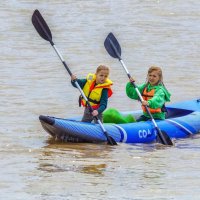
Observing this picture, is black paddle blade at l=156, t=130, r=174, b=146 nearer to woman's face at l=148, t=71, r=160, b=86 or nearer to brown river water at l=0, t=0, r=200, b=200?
brown river water at l=0, t=0, r=200, b=200

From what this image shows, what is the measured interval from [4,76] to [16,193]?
7.92 meters

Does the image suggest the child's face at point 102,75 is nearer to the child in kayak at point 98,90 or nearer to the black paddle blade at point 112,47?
the child in kayak at point 98,90

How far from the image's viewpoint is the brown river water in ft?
29.2

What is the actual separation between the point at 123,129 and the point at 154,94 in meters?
0.71

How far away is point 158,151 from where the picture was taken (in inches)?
429

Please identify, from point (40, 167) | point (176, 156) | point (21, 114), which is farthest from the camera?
point (21, 114)

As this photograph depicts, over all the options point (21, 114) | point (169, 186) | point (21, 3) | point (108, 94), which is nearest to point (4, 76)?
point (21, 114)

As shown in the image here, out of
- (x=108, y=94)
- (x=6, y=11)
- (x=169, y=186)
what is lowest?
(x=169, y=186)

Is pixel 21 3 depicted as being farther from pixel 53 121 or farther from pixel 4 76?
pixel 53 121

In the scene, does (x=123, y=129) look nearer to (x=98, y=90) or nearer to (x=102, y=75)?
(x=98, y=90)

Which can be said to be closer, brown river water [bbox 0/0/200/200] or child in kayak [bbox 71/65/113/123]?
brown river water [bbox 0/0/200/200]

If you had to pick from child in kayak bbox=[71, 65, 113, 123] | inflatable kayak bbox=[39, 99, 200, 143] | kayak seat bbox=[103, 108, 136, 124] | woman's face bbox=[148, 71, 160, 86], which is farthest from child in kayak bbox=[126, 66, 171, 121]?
child in kayak bbox=[71, 65, 113, 123]

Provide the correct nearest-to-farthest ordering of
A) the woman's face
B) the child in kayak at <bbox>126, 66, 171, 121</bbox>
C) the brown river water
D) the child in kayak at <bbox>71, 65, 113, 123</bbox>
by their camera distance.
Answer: the brown river water → the child in kayak at <bbox>71, 65, 113, 123</bbox> → the child in kayak at <bbox>126, 66, 171, 121</bbox> → the woman's face

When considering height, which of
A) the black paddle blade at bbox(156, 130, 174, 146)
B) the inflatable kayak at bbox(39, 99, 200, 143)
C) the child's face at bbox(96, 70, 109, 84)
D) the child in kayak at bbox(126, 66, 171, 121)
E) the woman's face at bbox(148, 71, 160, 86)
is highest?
the child's face at bbox(96, 70, 109, 84)
